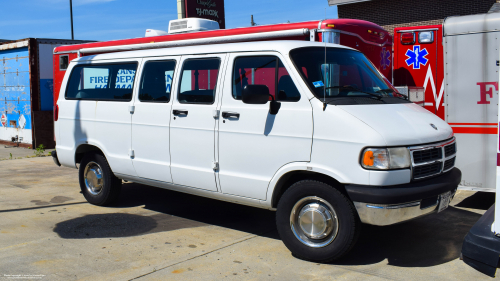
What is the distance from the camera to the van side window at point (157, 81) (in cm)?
591

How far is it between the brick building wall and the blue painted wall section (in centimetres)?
1145

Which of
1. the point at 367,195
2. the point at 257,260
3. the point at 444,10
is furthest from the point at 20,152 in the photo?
the point at 444,10

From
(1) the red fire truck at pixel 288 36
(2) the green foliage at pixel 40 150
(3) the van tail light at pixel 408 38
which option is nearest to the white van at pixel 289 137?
(1) the red fire truck at pixel 288 36

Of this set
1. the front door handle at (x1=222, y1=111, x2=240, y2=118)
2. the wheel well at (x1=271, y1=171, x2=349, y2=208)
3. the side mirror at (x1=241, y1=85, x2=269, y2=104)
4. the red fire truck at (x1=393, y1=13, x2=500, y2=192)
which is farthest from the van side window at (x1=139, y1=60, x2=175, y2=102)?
the red fire truck at (x1=393, y1=13, x2=500, y2=192)

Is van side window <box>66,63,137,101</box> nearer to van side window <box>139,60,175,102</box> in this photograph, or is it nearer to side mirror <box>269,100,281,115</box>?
van side window <box>139,60,175,102</box>

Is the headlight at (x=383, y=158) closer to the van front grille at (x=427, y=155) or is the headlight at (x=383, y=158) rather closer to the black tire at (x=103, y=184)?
the van front grille at (x=427, y=155)

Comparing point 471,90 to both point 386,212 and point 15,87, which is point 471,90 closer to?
point 386,212

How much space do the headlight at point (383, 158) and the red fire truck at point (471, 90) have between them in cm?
238

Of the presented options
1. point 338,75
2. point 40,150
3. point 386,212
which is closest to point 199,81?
point 338,75

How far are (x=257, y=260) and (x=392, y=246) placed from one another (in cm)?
152

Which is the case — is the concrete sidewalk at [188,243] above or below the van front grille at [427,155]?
below

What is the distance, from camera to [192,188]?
224 inches

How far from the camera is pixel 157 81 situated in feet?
19.9

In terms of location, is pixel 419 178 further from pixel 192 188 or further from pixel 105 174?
pixel 105 174
